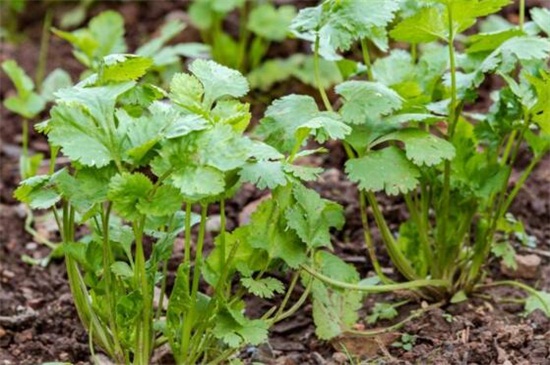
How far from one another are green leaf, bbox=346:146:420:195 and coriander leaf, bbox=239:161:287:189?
0.23m

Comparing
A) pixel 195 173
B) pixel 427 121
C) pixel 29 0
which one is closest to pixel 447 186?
pixel 427 121

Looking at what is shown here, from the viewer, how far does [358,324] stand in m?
2.27

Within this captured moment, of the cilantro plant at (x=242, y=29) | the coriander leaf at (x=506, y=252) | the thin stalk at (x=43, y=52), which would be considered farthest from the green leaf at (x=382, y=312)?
the thin stalk at (x=43, y=52)

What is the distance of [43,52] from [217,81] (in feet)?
6.04

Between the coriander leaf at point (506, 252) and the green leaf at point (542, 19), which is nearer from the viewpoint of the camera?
the green leaf at point (542, 19)

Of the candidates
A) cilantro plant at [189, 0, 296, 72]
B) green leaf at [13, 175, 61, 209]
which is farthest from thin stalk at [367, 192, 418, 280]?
cilantro plant at [189, 0, 296, 72]

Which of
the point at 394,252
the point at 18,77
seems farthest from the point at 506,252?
the point at 18,77

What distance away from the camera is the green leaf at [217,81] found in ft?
5.98

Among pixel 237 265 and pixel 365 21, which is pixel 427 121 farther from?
pixel 237 265

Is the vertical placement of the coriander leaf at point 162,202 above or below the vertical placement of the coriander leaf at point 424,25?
below

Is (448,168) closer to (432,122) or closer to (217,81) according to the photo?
(432,122)

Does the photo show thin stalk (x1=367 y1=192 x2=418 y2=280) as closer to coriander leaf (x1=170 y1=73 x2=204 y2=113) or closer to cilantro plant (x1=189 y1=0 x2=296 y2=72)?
coriander leaf (x1=170 y1=73 x2=204 y2=113)

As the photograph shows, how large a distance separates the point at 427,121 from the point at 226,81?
42cm

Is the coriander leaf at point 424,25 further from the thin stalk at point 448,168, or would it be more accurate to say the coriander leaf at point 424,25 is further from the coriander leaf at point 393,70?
the coriander leaf at point 393,70
